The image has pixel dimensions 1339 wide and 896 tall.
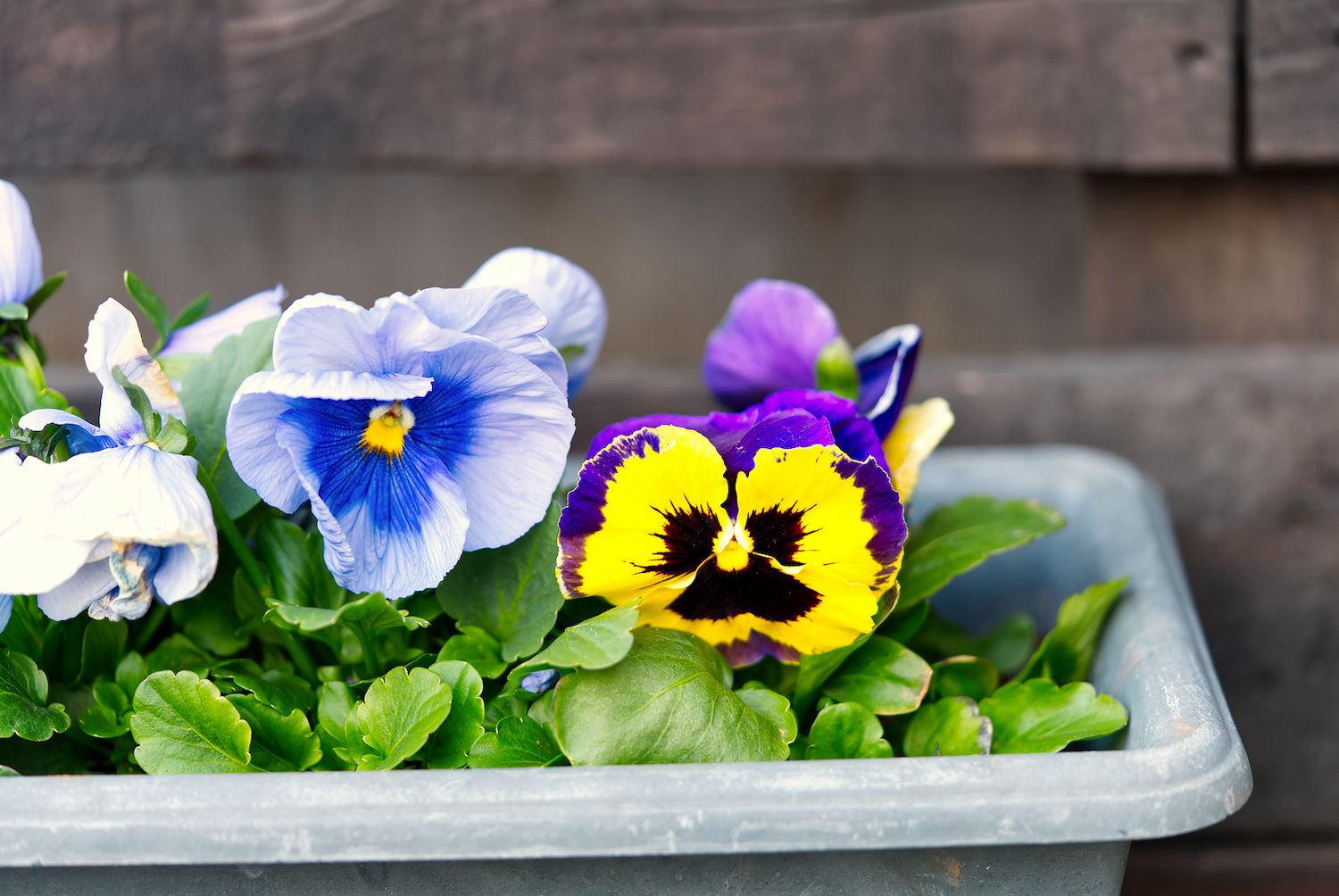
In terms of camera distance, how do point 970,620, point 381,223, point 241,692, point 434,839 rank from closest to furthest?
point 434,839
point 241,692
point 970,620
point 381,223

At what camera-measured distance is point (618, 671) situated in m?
0.54

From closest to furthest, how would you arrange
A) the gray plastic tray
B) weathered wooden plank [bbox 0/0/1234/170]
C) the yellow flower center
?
the gray plastic tray < the yellow flower center < weathered wooden plank [bbox 0/0/1234/170]

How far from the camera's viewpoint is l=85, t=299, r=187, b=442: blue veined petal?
516 millimetres

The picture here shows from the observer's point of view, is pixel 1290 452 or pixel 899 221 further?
pixel 899 221

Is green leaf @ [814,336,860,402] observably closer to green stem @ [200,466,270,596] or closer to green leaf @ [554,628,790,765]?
green leaf @ [554,628,790,765]

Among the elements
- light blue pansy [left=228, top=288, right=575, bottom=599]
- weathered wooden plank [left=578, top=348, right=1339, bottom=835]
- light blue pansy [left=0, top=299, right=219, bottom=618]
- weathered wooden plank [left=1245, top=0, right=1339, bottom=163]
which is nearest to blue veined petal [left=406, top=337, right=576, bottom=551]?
light blue pansy [left=228, top=288, right=575, bottom=599]

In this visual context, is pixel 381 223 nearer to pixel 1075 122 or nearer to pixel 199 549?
pixel 1075 122

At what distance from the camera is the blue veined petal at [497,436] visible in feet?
1.78

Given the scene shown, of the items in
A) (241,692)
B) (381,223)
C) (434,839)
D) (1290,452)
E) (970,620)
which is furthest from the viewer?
(381,223)

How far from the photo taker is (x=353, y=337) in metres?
0.51

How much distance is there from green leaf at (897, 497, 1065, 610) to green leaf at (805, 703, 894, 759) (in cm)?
10

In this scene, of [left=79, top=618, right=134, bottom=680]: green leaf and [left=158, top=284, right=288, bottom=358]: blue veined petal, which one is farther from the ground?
[left=158, top=284, right=288, bottom=358]: blue veined petal

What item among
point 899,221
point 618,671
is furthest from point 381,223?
point 618,671

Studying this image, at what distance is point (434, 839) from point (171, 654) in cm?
23
